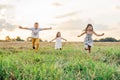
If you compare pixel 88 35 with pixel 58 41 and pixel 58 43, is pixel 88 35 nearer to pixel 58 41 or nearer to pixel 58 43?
pixel 58 43

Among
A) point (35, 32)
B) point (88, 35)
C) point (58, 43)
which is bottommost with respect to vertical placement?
point (58, 43)

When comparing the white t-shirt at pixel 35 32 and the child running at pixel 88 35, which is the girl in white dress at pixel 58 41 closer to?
the white t-shirt at pixel 35 32

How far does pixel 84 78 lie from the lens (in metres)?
7.78

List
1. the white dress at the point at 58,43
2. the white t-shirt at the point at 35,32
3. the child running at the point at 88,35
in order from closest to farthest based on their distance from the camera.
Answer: the child running at the point at 88,35, the white t-shirt at the point at 35,32, the white dress at the point at 58,43

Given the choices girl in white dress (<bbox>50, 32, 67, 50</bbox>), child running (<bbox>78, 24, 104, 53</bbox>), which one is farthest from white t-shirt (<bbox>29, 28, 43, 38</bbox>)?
child running (<bbox>78, 24, 104, 53</bbox>)

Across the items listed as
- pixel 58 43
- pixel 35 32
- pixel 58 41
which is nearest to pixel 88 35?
pixel 35 32

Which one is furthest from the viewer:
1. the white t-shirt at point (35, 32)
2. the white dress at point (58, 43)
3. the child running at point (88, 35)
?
the white dress at point (58, 43)

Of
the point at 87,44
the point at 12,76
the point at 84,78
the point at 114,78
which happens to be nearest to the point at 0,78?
the point at 12,76

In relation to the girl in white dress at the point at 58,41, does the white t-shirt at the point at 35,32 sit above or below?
above

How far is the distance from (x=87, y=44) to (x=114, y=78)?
10.8 m

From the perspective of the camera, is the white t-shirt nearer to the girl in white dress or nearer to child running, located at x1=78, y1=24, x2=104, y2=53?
the girl in white dress

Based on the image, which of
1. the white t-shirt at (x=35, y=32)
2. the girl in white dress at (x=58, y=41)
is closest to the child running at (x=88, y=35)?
the white t-shirt at (x=35, y=32)

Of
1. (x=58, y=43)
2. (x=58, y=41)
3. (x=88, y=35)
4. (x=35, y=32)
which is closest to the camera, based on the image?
(x=88, y=35)

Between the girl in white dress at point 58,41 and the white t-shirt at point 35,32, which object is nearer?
the white t-shirt at point 35,32
